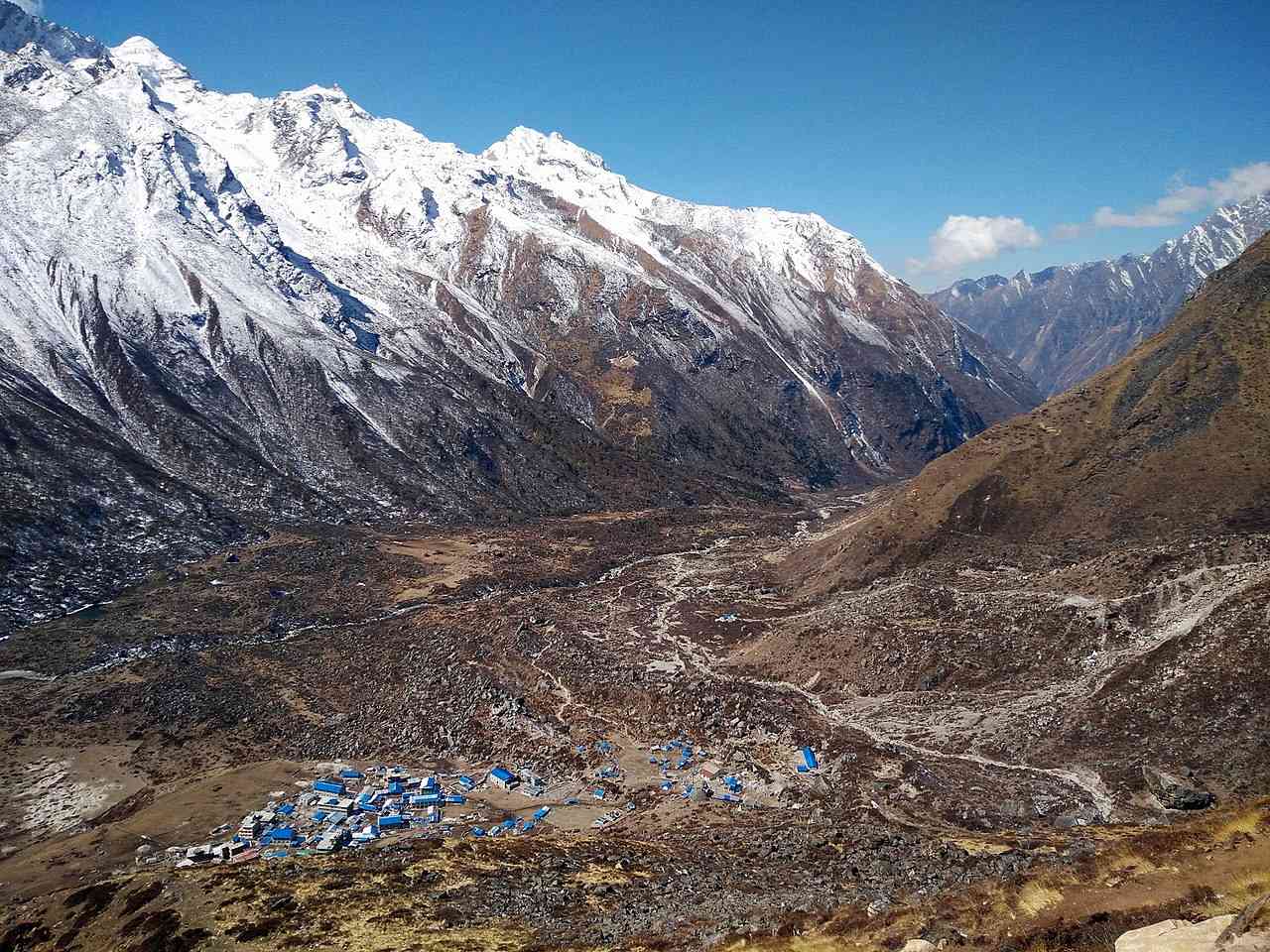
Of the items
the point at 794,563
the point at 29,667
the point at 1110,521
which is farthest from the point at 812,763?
the point at 29,667

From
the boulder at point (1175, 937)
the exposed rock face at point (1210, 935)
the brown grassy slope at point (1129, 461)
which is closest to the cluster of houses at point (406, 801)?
the boulder at point (1175, 937)

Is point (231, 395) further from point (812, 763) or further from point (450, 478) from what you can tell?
point (812, 763)

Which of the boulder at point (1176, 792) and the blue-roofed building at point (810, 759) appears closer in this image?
the boulder at point (1176, 792)

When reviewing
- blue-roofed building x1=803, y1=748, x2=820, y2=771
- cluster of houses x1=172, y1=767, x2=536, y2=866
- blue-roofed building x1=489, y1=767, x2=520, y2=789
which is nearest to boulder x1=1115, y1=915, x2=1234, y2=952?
blue-roofed building x1=803, y1=748, x2=820, y2=771

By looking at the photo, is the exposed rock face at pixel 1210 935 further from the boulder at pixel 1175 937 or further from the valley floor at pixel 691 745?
the valley floor at pixel 691 745

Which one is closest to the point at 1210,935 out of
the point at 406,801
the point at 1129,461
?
the point at 406,801

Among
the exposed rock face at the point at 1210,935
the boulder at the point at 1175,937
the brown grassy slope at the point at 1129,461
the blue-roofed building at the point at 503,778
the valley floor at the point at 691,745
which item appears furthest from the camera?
the brown grassy slope at the point at 1129,461

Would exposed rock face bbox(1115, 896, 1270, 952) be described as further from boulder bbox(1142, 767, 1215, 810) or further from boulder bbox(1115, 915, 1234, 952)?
boulder bbox(1142, 767, 1215, 810)
